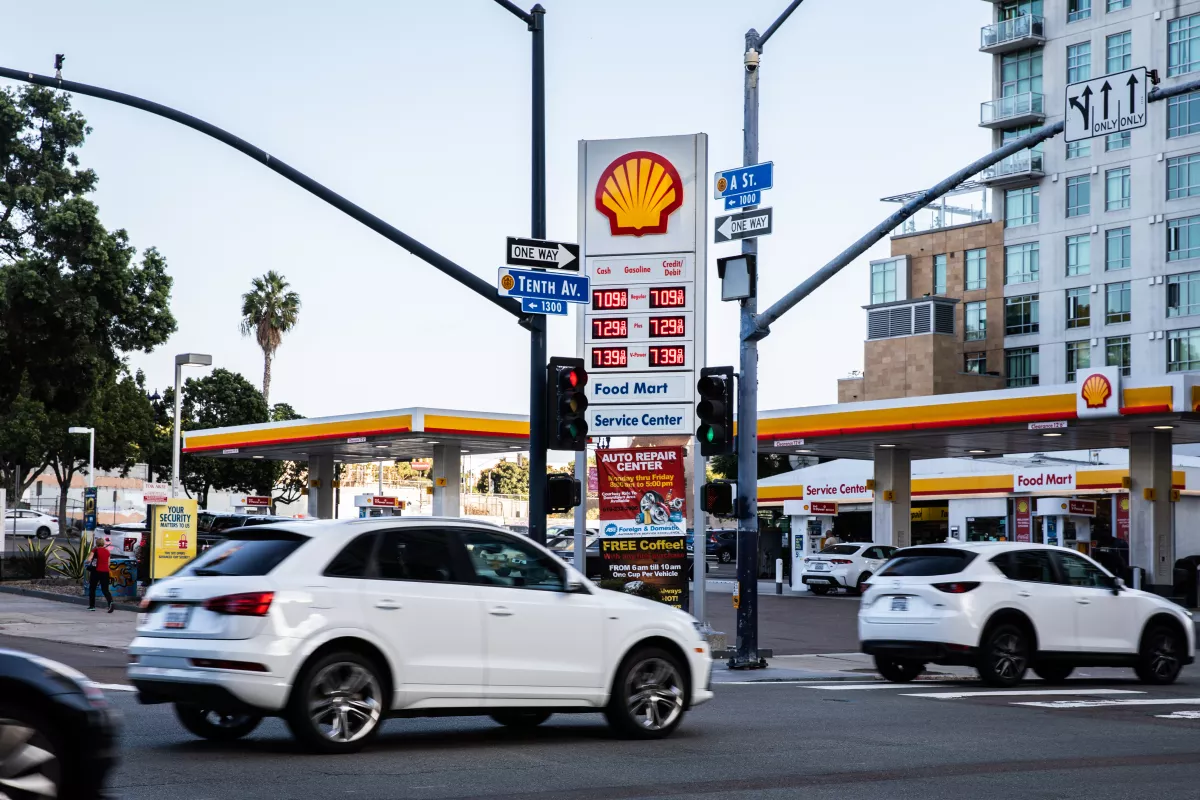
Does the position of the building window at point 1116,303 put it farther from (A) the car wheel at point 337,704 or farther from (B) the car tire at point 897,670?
(A) the car wheel at point 337,704

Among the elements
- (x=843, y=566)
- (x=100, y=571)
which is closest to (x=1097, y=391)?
(x=843, y=566)

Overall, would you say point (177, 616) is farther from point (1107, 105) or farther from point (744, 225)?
point (1107, 105)

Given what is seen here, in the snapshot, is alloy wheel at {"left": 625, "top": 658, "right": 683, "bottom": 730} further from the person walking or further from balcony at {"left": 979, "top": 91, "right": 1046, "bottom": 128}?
balcony at {"left": 979, "top": 91, "right": 1046, "bottom": 128}

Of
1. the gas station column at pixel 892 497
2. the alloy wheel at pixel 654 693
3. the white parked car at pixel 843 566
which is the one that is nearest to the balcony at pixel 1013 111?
the gas station column at pixel 892 497

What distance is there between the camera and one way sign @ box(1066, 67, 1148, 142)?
15.6m

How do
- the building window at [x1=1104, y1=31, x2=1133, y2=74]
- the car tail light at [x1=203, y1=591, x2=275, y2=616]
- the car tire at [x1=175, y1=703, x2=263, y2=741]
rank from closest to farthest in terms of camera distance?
the car tail light at [x1=203, y1=591, x2=275, y2=616] < the car tire at [x1=175, y1=703, x2=263, y2=741] < the building window at [x1=1104, y1=31, x2=1133, y2=74]

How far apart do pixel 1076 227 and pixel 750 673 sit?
184 ft

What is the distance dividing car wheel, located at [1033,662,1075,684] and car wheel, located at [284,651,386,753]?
31.7 ft

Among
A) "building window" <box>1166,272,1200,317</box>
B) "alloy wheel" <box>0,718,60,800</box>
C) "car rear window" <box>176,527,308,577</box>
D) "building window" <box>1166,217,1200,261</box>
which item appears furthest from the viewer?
"building window" <box>1166,272,1200,317</box>

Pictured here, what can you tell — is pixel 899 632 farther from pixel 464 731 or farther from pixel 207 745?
pixel 207 745

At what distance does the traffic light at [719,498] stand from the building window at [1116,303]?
53176mm

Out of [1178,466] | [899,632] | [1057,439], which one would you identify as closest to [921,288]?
[1178,466]

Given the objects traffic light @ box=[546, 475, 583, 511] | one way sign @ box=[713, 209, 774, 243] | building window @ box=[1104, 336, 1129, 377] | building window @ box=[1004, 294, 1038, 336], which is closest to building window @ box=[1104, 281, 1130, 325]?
building window @ box=[1104, 336, 1129, 377]

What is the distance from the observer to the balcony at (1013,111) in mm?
71438
